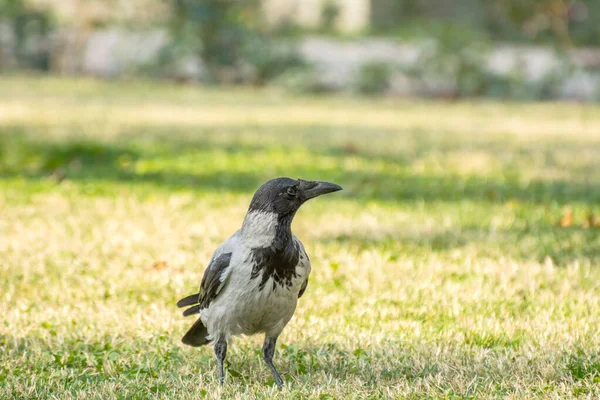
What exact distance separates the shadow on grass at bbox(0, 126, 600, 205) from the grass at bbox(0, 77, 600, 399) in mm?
35

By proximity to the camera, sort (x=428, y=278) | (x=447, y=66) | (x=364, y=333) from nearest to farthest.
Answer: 1. (x=364, y=333)
2. (x=428, y=278)
3. (x=447, y=66)

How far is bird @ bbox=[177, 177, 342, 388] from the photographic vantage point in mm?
3627

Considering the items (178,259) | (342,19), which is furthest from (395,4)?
(178,259)

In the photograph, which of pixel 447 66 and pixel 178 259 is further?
pixel 447 66

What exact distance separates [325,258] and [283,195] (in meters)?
2.38

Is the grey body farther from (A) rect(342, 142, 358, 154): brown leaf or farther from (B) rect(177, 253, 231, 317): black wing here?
(A) rect(342, 142, 358, 154): brown leaf

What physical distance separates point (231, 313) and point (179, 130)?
9.14m

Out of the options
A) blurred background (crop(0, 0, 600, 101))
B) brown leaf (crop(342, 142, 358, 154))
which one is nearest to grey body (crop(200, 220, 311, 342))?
brown leaf (crop(342, 142, 358, 154))

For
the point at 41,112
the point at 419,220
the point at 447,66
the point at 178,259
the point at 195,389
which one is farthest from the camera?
the point at 447,66

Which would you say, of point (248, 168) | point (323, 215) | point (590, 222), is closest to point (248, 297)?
point (323, 215)

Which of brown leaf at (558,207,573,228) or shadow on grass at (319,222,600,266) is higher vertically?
shadow on grass at (319,222,600,266)

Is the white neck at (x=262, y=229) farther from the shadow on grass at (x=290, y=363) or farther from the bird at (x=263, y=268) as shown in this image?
the shadow on grass at (x=290, y=363)

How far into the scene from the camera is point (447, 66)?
1916cm

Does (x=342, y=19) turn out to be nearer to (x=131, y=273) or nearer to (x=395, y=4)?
(x=395, y=4)
